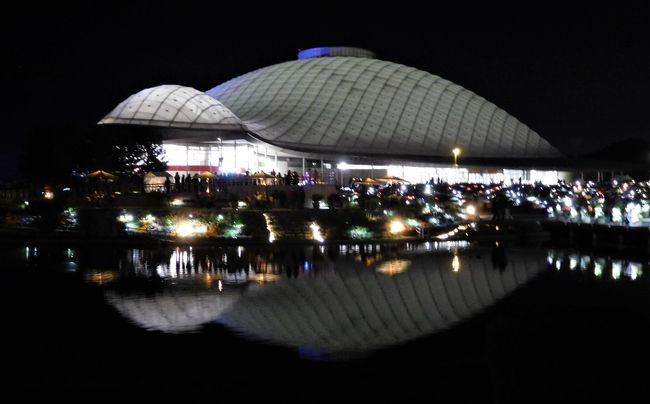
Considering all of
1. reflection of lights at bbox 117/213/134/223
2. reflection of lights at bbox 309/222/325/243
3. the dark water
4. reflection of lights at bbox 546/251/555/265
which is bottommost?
reflection of lights at bbox 546/251/555/265

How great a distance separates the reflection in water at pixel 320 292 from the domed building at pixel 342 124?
25029 mm

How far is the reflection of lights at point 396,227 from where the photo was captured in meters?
28.6

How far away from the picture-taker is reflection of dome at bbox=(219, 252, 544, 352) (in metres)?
11.5

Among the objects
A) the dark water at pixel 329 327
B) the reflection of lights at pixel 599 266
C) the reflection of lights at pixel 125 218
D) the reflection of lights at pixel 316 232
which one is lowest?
the reflection of lights at pixel 599 266

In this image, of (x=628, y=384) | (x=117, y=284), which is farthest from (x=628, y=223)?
(x=628, y=384)

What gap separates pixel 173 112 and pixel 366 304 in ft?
116

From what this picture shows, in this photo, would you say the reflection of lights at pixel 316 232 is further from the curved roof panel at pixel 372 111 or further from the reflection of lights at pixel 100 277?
the curved roof panel at pixel 372 111

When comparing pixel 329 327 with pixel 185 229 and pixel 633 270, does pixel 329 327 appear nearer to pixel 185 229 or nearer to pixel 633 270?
pixel 633 270

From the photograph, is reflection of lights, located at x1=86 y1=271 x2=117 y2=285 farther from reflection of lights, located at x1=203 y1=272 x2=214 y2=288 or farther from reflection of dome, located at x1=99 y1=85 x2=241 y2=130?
reflection of dome, located at x1=99 y1=85 x2=241 y2=130

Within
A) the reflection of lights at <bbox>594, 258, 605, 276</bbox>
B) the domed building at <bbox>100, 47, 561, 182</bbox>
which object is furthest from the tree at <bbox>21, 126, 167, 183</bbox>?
the reflection of lights at <bbox>594, 258, 605, 276</bbox>

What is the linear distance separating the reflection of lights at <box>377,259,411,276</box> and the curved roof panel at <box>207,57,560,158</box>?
103ft

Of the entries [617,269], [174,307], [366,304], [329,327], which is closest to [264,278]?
[366,304]

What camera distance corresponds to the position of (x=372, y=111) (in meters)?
61.4

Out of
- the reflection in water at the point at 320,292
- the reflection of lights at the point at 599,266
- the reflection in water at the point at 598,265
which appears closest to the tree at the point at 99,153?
the reflection in water at the point at 320,292
